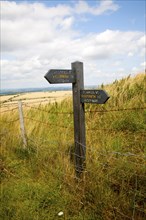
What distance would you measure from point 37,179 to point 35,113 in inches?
154

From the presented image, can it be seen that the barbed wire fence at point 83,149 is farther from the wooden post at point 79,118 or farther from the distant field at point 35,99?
the distant field at point 35,99

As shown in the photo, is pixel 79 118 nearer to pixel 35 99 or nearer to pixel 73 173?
pixel 73 173

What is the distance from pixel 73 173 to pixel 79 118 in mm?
830

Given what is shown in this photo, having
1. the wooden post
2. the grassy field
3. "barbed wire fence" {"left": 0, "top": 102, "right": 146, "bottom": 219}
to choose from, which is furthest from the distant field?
the wooden post

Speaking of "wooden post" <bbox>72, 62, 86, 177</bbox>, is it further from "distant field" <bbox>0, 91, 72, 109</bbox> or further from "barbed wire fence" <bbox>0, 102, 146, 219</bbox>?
"distant field" <bbox>0, 91, 72, 109</bbox>

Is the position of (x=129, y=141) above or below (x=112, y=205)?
above

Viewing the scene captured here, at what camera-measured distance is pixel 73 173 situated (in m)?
3.94

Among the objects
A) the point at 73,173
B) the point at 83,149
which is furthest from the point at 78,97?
the point at 73,173

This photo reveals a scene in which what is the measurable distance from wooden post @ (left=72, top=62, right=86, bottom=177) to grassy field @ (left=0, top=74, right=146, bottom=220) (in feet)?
0.37

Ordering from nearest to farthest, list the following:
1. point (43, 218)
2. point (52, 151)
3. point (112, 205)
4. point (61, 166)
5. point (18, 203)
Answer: point (112, 205) < point (43, 218) < point (18, 203) < point (61, 166) < point (52, 151)

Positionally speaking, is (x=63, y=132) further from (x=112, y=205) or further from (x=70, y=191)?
(x=112, y=205)

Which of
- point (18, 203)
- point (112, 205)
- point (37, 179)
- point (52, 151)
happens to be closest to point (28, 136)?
point (52, 151)

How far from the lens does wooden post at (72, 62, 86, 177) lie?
3.87m

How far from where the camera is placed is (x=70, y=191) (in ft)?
12.0
